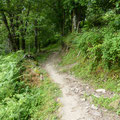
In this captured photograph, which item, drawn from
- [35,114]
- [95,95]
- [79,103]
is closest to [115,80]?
Answer: [95,95]

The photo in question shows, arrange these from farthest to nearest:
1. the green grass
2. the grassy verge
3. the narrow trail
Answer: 1. the green grass
2. the grassy verge
3. the narrow trail

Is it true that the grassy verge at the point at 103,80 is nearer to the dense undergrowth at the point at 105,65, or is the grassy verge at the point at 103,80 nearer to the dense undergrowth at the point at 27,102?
the dense undergrowth at the point at 105,65

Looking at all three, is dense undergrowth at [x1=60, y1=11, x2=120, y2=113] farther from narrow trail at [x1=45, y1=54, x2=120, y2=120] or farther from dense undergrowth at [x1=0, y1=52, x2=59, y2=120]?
dense undergrowth at [x1=0, y1=52, x2=59, y2=120]

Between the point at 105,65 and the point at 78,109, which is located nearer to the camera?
the point at 78,109

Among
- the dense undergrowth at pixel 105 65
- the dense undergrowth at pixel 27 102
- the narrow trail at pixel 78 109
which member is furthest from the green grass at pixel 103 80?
the dense undergrowth at pixel 27 102

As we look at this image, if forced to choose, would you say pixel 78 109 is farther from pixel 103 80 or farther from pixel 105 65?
pixel 105 65

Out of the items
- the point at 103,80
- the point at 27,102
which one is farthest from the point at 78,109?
the point at 27,102

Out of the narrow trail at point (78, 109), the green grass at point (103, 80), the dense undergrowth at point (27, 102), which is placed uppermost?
the green grass at point (103, 80)

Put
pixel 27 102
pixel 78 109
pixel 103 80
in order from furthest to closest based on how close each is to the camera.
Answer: pixel 103 80
pixel 27 102
pixel 78 109

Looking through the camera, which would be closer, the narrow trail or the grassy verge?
the narrow trail

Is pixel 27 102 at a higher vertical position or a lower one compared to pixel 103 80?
lower

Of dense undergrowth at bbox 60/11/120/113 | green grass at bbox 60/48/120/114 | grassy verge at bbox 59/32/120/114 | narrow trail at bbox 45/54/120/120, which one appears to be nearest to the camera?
narrow trail at bbox 45/54/120/120

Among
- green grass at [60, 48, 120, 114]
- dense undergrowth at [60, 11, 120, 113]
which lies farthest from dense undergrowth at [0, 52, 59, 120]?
dense undergrowth at [60, 11, 120, 113]

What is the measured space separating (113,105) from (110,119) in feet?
1.68
